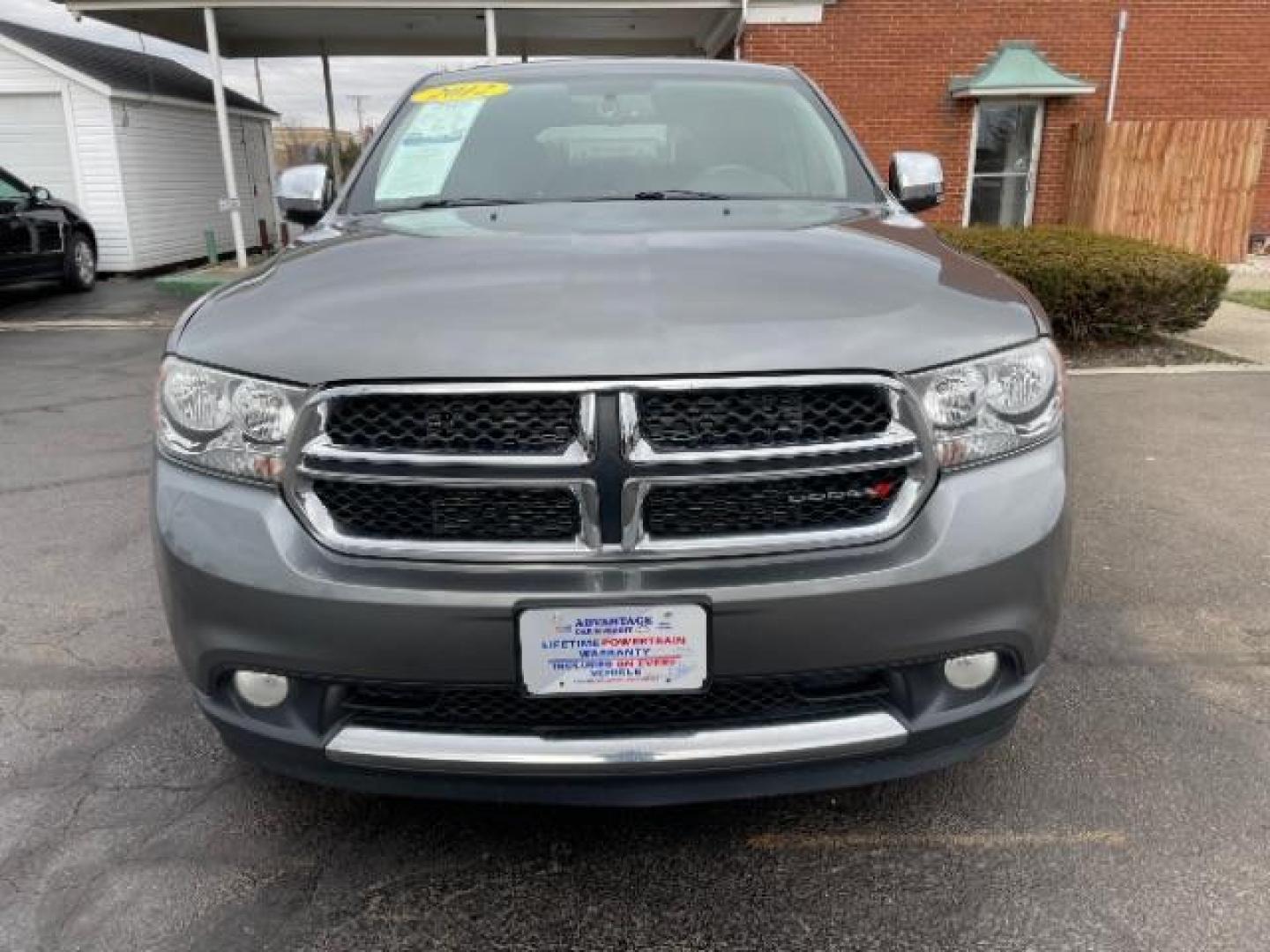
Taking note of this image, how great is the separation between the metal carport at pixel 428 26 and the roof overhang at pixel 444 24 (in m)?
0.01

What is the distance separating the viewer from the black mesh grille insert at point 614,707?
1.86 metres

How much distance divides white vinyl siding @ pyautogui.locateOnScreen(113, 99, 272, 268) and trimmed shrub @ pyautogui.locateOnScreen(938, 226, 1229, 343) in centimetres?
1214

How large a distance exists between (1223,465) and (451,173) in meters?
4.12

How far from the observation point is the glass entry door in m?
13.1

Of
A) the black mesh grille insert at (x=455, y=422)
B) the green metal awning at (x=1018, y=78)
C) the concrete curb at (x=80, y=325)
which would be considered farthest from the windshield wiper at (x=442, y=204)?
the green metal awning at (x=1018, y=78)

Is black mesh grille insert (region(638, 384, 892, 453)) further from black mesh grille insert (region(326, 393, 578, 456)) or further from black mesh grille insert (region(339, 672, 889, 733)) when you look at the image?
black mesh grille insert (region(339, 672, 889, 733))

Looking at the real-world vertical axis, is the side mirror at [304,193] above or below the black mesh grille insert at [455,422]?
above

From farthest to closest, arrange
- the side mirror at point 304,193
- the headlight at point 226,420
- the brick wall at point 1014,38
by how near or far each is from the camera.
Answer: the brick wall at point 1014,38
the side mirror at point 304,193
the headlight at point 226,420

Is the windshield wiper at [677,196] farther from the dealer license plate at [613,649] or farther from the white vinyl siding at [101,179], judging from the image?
the white vinyl siding at [101,179]

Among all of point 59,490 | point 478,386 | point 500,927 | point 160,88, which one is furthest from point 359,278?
point 160,88

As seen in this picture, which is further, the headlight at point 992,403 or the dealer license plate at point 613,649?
the headlight at point 992,403

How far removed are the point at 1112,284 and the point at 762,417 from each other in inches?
257

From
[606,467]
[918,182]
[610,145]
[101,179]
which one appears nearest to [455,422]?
[606,467]

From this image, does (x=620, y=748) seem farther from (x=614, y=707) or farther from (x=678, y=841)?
(x=678, y=841)
